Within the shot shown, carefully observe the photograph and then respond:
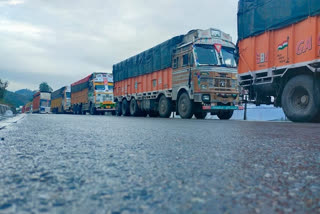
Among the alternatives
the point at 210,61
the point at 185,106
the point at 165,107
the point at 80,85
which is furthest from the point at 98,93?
the point at 210,61

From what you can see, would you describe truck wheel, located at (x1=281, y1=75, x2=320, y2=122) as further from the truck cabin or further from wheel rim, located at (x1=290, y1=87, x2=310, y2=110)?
the truck cabin

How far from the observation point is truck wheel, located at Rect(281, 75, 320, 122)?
6952 millimetres

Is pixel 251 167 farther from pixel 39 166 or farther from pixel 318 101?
pixel 318 101

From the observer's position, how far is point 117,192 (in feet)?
3.49

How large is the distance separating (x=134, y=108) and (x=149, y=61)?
9.58 feet

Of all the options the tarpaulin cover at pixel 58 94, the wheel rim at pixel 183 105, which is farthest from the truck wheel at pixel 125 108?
the tarpaulin cover at pixel 58 94

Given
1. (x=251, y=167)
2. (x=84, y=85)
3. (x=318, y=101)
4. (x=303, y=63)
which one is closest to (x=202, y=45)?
(x=303, y=63)

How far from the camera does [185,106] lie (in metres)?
11.1

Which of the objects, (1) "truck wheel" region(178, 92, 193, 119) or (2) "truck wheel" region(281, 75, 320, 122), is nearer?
(2) "truck wheel" region(281, 75, 320, 122)

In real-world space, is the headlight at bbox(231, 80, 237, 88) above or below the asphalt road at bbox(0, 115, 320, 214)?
above

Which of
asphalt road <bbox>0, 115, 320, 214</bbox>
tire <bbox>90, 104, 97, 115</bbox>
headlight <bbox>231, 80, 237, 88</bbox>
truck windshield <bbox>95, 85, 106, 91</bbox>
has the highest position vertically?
truck windshield <bbox>95, 85, 106, 91</bbox>

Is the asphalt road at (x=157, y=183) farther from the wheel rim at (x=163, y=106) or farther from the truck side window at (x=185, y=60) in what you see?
the wheel rim at (x=163, y=106)

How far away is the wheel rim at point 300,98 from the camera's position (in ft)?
24.0

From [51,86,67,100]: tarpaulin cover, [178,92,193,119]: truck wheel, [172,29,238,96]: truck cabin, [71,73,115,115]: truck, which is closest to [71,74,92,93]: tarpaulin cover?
[71,73,115,115]: truck
